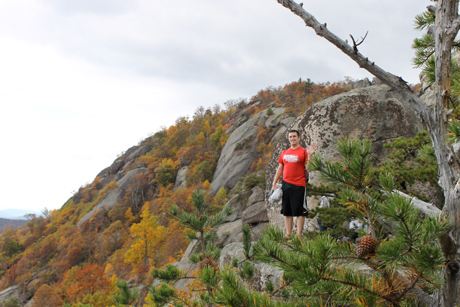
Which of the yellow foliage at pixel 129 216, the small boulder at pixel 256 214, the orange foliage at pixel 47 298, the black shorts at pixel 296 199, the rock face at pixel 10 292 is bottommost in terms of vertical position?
the rock face at pixel 10 292

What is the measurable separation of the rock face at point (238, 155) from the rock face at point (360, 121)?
2977 cm

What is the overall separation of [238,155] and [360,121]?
32442 mm

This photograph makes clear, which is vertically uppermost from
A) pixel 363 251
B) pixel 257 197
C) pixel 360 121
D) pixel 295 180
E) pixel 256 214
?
pixel 360 121

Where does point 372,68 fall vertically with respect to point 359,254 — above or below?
above

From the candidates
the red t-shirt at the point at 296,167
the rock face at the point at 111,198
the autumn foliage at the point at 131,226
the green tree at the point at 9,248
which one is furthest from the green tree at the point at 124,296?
the green tree at the point at 9,248

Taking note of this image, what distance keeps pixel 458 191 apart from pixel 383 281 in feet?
2.37

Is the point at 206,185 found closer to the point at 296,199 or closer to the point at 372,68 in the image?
the point at 296,199

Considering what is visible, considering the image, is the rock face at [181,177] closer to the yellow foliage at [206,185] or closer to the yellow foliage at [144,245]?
the yellow foliage at [206,185]

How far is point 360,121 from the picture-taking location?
23.8 feet

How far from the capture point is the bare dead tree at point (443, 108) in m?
1.60

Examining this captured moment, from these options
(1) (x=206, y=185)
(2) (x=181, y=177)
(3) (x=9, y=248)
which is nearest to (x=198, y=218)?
(1) (x=206, y=185)

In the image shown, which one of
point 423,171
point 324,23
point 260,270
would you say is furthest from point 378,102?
point 324,23

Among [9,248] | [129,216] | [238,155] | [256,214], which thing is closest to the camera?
[256,214]

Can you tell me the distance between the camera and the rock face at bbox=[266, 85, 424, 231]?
23.3 feet
